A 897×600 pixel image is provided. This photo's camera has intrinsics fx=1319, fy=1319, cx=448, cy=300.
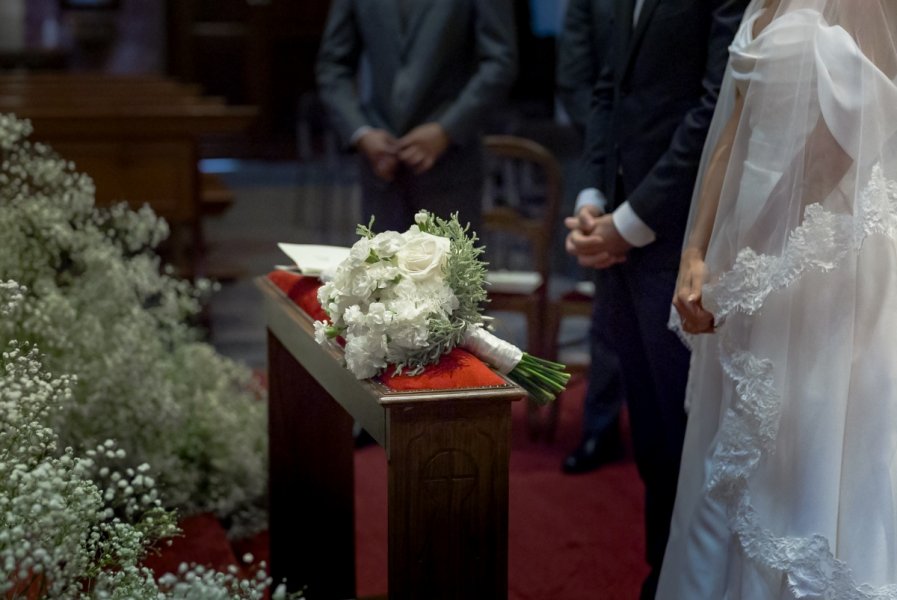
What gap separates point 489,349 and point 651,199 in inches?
33.3

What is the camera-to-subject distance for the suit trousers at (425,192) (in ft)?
14.1

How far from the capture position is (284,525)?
10.7ft

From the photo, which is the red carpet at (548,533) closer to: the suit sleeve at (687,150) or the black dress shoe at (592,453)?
the black dress shoe at (592,453)

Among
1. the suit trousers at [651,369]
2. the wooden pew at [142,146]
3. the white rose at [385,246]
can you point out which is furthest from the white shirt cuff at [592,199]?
the wooden pew at [142,146]

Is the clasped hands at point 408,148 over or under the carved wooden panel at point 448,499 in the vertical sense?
over

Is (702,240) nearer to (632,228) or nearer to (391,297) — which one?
(632,228)

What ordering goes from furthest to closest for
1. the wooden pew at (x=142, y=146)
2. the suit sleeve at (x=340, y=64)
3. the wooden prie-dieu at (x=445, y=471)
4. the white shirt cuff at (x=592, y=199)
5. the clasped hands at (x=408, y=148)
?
the wooden pew at (x=142, y=146) → the suit sleeve at (x=340, y=64) → the clasped hands at (x=408, y=148) → the white shirt cuff at (x=592, y=199) → the wooden prie-dieu at (x=445, y=471)

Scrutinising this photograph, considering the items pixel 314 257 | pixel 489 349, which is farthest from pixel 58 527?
pixel 314 257

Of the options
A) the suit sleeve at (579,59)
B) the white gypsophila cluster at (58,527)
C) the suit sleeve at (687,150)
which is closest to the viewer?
the white gypsophila cluster at (58,527)

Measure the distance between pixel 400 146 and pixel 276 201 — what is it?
21.3 feet

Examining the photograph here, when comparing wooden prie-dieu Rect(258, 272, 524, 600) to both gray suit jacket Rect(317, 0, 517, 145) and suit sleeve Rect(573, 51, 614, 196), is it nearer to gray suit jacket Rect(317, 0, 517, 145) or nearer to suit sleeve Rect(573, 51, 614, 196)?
suit sleeve Rect(573, 51, 614, 196)

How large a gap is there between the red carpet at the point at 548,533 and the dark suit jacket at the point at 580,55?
1231mm

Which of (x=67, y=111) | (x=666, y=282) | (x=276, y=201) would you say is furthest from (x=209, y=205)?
(x=666, y=282)

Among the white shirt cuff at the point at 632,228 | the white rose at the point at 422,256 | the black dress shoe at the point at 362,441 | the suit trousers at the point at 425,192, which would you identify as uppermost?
the white rose at the point at 422,256
